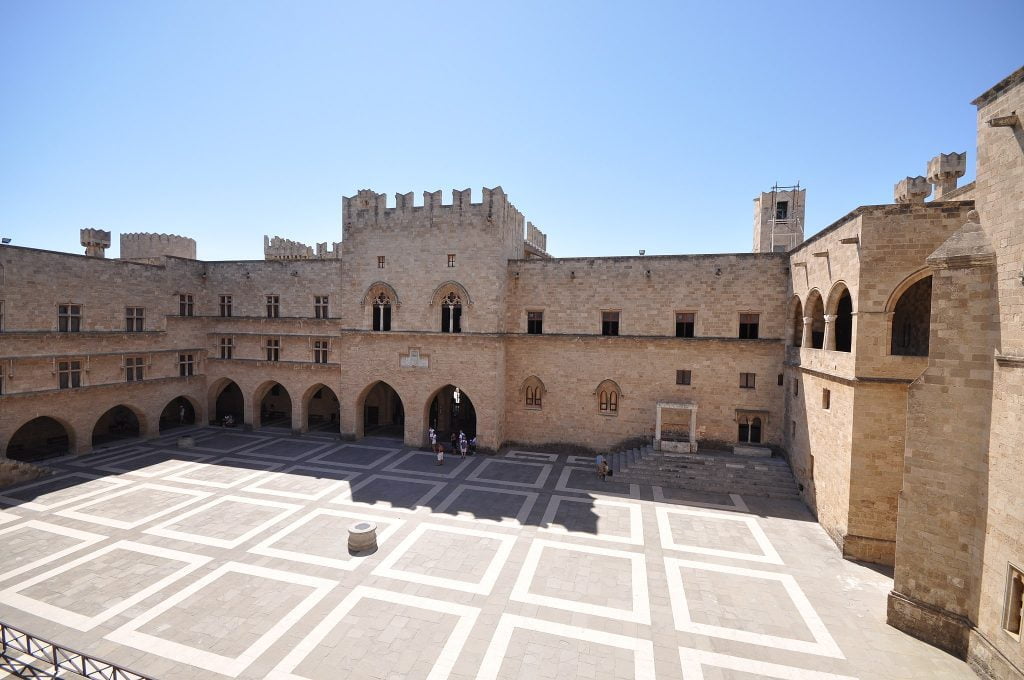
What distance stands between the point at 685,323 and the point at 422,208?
15.1 metres

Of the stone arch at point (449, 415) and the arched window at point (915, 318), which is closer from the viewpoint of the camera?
the arched window at point (915, 318)

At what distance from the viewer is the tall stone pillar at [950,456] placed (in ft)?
33.2

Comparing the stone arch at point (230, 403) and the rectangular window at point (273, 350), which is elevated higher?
the rectangular window at point (273, 350)

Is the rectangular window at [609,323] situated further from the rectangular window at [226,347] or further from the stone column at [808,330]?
the rectangular window at [226,347]

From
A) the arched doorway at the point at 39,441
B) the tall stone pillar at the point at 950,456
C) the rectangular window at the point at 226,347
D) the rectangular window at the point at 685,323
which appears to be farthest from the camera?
the rectangular window at the point at 226,347

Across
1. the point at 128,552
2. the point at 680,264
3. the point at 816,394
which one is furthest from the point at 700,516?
the point at 128,552

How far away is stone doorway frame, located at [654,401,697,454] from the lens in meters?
21.9

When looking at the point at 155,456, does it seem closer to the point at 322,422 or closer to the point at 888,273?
the point at 322,422

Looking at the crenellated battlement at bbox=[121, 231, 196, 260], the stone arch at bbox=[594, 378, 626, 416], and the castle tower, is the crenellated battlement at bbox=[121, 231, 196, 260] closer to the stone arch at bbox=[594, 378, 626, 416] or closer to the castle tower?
the stone arch at bbox=[594, 378, 626, 416]

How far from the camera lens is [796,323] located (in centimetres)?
2095

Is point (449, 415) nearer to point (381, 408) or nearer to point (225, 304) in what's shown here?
point (381, 408)

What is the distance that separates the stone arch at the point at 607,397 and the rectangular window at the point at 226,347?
2352cm

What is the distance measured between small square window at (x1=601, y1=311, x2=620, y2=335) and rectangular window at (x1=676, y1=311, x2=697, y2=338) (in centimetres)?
309

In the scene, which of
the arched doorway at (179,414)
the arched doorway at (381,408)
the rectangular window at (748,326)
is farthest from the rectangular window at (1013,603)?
the arched doorway at (179,414)
